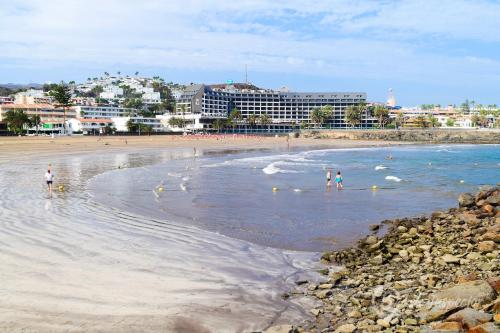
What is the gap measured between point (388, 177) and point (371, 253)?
78.8ft

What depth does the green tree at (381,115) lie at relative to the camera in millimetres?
162500

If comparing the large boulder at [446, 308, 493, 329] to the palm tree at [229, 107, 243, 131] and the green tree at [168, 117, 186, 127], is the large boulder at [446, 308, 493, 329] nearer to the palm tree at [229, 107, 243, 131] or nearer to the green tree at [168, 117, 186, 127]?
the green tree at [168, 117, 186, 127]

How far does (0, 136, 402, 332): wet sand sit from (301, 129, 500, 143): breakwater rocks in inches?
4681

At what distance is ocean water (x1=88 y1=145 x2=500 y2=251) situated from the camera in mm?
16969

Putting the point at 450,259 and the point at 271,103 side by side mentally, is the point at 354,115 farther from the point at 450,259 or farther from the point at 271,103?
the point at 450,259

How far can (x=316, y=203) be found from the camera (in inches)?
914

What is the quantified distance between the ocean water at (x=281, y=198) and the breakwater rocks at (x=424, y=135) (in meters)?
92.7

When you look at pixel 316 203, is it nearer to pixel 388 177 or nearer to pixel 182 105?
pixel 388 177

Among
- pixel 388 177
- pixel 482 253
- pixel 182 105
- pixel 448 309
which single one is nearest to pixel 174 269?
pixel 448 309

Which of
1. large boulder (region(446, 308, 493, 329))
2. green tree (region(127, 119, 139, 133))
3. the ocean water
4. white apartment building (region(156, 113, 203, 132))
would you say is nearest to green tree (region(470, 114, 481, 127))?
white apartment building (region(156, 113, 203, 132))

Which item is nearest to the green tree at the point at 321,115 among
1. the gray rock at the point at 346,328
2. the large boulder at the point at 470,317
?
the gray rock at the point at 346,328

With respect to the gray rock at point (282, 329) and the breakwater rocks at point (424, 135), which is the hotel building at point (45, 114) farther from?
the gray rock at point (282, 329)

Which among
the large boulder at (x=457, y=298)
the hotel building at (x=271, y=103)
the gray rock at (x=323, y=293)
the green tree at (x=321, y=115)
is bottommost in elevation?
the gray rock at (x=323, y=293)

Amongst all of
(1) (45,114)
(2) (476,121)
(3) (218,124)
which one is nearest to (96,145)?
(1) (45,114)
